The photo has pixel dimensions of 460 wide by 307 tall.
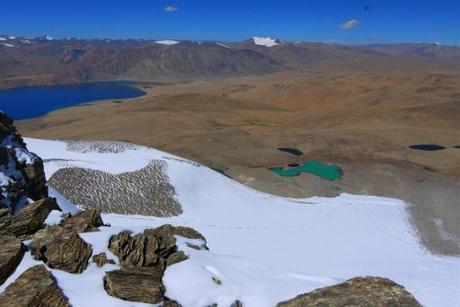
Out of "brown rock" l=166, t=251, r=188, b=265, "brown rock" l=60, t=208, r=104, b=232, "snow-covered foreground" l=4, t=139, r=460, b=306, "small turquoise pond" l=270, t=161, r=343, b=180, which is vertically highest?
"brown rock" l=60, t=208, r=104, b=232

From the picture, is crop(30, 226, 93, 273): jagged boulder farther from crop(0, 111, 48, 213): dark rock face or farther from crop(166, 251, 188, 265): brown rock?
A: crop(0, 111, 48, 213): dark rock face

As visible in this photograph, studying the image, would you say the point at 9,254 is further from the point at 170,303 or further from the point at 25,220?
the point at 170,303

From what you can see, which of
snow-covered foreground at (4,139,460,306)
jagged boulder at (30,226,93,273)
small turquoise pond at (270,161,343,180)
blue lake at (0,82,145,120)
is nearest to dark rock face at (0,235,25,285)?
snow-covered foreground at (4,139,460,306)

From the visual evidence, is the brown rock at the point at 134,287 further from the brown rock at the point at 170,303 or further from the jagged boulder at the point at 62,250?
the jagged boulder at the point at 62,250

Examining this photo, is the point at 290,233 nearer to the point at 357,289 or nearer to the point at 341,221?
the point at 341,221

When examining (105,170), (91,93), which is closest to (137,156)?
(105,170)

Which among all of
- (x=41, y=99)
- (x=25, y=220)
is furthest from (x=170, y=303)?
(x=41, y=99)

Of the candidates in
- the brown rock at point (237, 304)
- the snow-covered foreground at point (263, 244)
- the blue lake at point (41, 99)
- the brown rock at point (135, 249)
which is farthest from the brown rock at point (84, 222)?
the blue lake at point (41, 99)
